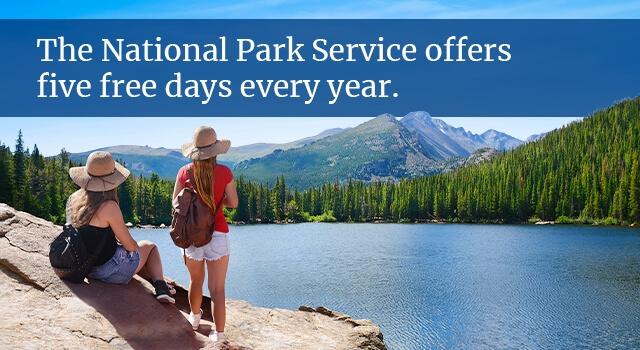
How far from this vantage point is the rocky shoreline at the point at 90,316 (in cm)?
734

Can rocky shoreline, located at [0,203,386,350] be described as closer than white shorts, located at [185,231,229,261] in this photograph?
Yes

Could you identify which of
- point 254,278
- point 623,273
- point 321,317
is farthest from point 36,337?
point 623,273

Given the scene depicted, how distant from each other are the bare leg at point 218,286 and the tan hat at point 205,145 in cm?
139

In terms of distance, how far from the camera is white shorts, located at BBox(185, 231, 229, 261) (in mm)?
8078

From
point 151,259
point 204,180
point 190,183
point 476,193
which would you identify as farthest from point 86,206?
point 476,193

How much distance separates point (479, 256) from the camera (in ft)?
190

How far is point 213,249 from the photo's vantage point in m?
8.09

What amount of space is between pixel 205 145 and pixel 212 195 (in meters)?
0.68

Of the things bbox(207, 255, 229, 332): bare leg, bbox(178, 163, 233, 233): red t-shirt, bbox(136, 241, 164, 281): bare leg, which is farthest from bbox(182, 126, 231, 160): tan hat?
bbox(136, 241, 164, 281): bare leg

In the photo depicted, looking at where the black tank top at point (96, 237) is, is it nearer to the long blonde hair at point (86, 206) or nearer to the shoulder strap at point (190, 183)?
the long blonde hair at point (86, 206)

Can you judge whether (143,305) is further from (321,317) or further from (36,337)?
(321,317)

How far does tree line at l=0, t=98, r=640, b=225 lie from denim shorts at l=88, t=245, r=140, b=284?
96.0m

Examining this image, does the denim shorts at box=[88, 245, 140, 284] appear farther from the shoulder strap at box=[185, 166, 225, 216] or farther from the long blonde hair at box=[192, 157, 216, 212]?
the long blonde hair at box=[192, 157, 216, 212]

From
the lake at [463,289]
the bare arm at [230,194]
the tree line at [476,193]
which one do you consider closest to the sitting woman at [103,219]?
the bare arm at [230,194]
